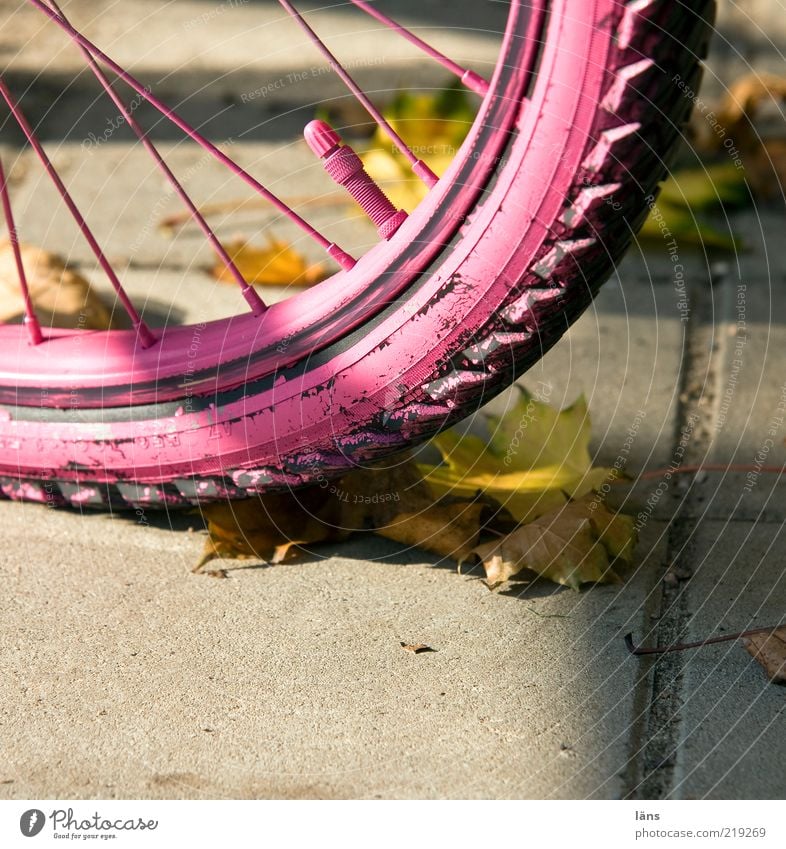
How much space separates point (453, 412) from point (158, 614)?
385 mm

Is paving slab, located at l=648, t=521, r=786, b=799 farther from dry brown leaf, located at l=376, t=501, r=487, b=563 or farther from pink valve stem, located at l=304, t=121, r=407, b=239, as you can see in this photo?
pink valve stem, located at l=304, t=121, r=407, b=239

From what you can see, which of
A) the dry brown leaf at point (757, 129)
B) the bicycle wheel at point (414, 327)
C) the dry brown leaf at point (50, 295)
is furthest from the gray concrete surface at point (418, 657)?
the dry brown leaf at point (757, 129)

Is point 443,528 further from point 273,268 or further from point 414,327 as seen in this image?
point 273,268

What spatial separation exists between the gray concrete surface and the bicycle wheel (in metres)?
0.13

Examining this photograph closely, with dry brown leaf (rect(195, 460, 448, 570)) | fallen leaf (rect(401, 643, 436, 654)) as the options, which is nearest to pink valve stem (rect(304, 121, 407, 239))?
dry brown leaf (rect(195, 460, 448, 570))

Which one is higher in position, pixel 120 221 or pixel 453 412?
pixel 120 221

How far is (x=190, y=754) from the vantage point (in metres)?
1.09

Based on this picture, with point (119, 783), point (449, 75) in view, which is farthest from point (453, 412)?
point (449, 75)

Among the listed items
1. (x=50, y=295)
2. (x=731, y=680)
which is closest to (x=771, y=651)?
(x=731, y=680)

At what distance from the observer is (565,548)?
4.18 ft

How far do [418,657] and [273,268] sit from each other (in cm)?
84

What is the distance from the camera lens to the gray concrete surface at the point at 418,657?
107 cm

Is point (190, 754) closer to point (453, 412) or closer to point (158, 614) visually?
point (158, 614)

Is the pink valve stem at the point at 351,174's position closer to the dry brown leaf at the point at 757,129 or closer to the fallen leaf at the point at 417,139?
the fallen leaf at the point at 417,139
